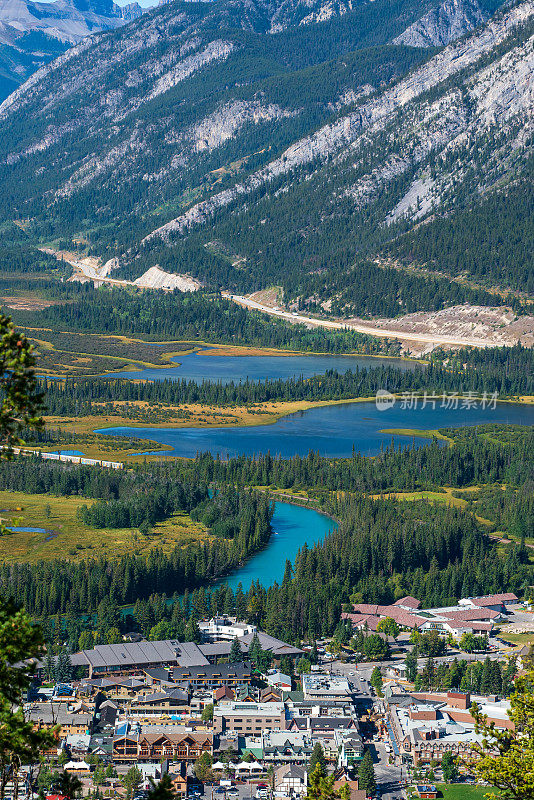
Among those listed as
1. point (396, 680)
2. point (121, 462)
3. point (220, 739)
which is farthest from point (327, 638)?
point (121, 462)

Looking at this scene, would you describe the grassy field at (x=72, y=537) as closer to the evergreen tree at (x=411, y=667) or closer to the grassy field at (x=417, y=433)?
the evergreen tree at (x=411, y=667)

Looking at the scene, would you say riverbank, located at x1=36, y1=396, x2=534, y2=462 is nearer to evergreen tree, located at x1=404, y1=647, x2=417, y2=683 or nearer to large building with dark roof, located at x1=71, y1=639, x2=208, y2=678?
large building with dark roof, located at x1=71, y1=639, x2=208, y2=678

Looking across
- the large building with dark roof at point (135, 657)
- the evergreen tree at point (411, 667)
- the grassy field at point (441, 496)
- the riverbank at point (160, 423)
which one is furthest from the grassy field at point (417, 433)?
the large building with dark roof at point (135, 657)

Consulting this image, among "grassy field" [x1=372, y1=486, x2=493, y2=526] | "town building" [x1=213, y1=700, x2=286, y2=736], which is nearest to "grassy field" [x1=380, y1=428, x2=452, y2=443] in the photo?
"grassy field" [x1=372, y1=486, x2=493, y2=526]

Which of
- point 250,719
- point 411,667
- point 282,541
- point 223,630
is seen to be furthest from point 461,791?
point 282,541

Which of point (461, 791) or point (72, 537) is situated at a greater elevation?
point (72, 537)

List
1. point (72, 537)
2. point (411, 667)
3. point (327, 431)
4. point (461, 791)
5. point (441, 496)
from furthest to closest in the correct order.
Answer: point (327, 431) < point (441, 496) < point (72, 537) < point (411, 667) < point (461, 791)

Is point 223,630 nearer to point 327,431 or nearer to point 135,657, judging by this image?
point 135,657

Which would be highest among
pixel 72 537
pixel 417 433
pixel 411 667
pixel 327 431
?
pixel 417 433
